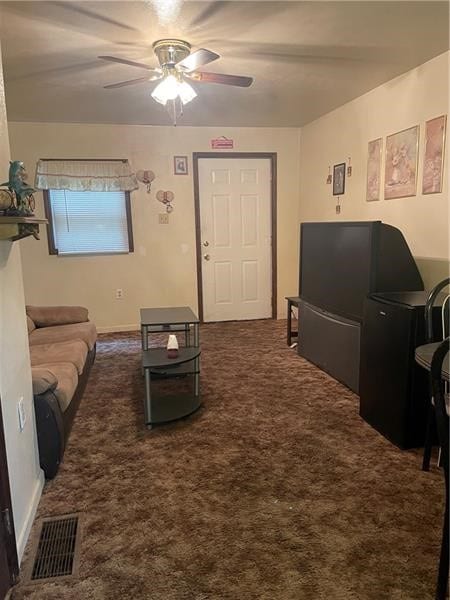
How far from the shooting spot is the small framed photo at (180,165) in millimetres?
5211

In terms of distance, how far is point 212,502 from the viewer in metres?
2.06

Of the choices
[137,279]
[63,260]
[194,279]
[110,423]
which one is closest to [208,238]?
[194,279]

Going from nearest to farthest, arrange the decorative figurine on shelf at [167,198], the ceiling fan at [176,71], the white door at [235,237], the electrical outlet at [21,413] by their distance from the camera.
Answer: the electrical outlet at [21,413] → the ceiling fan at [176,71] → the decorative figurine on shelf at [167,198] → the white door at [235,237]

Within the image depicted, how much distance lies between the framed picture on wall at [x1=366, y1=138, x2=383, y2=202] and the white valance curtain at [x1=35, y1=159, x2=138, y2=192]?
2.62 m

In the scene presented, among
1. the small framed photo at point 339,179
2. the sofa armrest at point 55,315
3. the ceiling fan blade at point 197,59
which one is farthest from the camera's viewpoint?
the small framed photo at point 339,179

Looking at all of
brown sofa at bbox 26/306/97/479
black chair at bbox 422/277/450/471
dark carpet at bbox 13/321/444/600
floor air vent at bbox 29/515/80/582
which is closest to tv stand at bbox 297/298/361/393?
dark carpet at bbox 13/321/444/600

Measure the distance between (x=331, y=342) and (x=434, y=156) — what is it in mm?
1608

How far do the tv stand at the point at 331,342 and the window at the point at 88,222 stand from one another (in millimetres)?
2388

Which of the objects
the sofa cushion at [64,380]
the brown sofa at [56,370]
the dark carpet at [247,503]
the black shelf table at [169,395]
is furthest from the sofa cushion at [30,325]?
the black shelf table at [169,395]

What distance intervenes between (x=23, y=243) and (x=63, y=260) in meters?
0.49

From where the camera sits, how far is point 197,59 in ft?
8.40

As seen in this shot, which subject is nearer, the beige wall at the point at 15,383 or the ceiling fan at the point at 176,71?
the beige wall at the point at 15,383

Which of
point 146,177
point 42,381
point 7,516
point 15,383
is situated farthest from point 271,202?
point 7,516

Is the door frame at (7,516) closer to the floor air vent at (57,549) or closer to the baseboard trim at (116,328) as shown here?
the floor air vent at (57,549)
